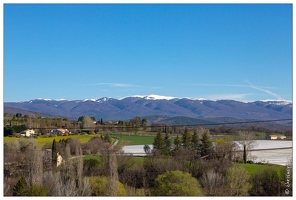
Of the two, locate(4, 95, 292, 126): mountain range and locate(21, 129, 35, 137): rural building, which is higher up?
locate(4, 95, 292, 126): mountain range

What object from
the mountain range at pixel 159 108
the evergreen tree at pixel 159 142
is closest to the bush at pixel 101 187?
the evergreen tree at pixel 159 142

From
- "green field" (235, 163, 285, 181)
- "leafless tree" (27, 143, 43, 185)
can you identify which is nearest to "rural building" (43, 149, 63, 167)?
"leafless tree" (27, 143, 43, 185)

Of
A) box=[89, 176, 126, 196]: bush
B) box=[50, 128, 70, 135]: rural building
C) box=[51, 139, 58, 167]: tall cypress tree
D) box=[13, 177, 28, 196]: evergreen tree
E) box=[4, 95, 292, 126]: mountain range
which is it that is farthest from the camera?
box=[4, 95, 292, 126]: mountain range

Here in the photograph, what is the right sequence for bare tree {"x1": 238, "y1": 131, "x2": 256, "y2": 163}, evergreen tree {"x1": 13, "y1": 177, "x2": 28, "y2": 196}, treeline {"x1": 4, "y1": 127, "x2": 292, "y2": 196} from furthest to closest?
bare tree {"x1": 238, "y1": 131, "x2": 256, "y2": 163} < treeline {"x1": 4, "y1": 127, "x2": 292, "y2": 196} < evergreen tree {"x1": 13, "y1": 177, "x2": 28, "y2": 196}

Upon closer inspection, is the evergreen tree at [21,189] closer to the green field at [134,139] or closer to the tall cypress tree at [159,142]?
the green field at [134,139]

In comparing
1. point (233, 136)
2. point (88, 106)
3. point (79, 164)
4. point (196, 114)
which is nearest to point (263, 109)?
point (196, 114)

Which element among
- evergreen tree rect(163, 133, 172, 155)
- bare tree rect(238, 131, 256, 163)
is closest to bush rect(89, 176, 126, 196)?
evergreen tree rect(163, 133, 172, 155)

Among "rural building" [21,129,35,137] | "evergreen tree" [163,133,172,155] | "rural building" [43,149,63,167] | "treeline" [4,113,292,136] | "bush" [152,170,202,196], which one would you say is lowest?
"bush" [152,170,202,196]

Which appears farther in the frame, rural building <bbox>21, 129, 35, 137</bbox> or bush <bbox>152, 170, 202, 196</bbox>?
rural building <bbox>21, 129, 35, 137</bbox>

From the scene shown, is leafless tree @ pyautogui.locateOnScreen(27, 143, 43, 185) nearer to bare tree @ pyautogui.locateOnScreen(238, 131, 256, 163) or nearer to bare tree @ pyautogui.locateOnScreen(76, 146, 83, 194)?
bare tree @ pyautogui.locateOnScreen(76, 146, 83, 194)
